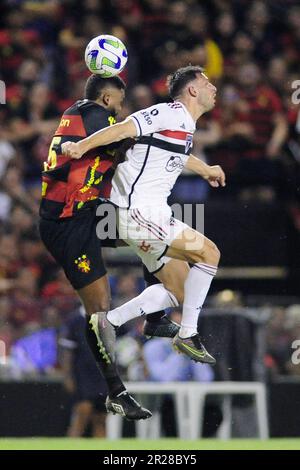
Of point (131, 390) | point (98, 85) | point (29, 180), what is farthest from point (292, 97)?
point (98, 85)

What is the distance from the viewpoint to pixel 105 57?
10570 mm

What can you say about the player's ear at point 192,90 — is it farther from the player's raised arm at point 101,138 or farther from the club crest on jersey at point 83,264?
the club crest on jersey at point 83,264

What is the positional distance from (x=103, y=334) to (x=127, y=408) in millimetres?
630

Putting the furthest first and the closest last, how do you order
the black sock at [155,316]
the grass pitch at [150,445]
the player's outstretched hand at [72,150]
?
the grass pitch at [150,445], the black sock at [155,316], the player's outstretched hand at [72,150]

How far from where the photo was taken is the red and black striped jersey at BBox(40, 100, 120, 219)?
10.4 meters

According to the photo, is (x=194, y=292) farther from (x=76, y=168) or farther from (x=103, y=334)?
(x=76, y=168)

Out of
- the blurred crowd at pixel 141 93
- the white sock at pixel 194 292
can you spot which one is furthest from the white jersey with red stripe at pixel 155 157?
the blurred crowd at pixel 141 93

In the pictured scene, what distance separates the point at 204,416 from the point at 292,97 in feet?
14.5

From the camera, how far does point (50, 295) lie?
15328 mm

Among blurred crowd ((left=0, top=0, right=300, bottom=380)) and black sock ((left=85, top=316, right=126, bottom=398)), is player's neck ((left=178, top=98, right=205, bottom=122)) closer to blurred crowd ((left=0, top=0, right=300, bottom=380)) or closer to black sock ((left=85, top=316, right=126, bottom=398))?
black sock ((left=85, top=316, right=126, bottom=398))

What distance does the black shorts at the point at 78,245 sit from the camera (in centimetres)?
1048

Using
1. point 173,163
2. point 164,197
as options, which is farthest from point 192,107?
point 164,197

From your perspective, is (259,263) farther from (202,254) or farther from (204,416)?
(202,254)

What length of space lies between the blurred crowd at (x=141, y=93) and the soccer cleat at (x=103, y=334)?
374cm
